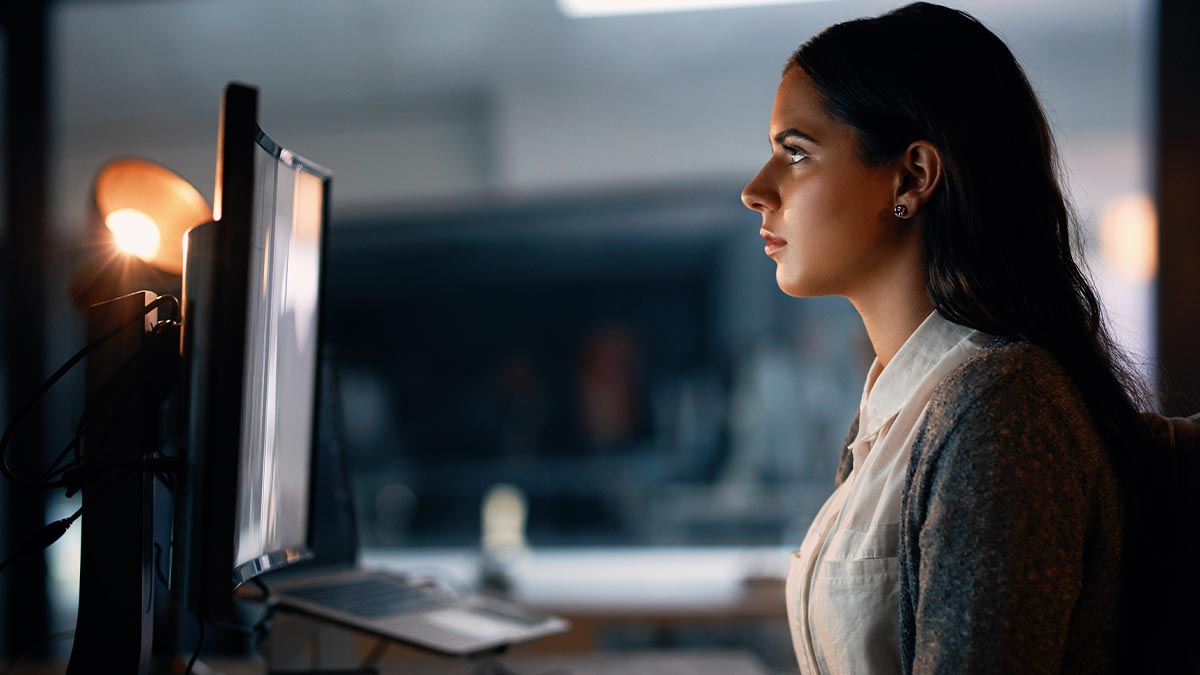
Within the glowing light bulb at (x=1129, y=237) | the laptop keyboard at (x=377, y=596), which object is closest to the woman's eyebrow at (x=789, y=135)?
the laptop keyboard at (x=377, y=596)

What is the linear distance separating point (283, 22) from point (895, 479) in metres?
3.52

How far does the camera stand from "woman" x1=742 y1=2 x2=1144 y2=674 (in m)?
0.71

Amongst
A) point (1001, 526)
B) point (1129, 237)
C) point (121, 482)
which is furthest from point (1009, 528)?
point (1129, 237)

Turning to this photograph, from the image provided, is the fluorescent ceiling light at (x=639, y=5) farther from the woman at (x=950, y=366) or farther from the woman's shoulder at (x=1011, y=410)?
the woman's shoulder at (x=1011, y=410)

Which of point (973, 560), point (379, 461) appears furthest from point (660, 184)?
point (973, 560)

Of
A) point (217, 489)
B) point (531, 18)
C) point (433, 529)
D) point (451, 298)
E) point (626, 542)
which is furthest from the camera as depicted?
point (451, 298)

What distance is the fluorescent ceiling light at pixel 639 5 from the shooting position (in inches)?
123

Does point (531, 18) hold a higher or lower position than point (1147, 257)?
higher

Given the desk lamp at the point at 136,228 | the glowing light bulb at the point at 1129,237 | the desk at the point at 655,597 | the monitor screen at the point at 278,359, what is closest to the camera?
the monitor screen at the point at 278,359

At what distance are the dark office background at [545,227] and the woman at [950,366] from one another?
25 centimetres

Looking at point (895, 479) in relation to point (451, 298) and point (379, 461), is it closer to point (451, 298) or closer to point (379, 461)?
point (379, 461)

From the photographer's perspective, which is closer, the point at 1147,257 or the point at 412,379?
the point at 1147,257

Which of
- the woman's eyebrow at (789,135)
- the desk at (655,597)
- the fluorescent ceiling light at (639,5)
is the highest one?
the fluorescent ceiling light at (639,5)

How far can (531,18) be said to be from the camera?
3.57 m
